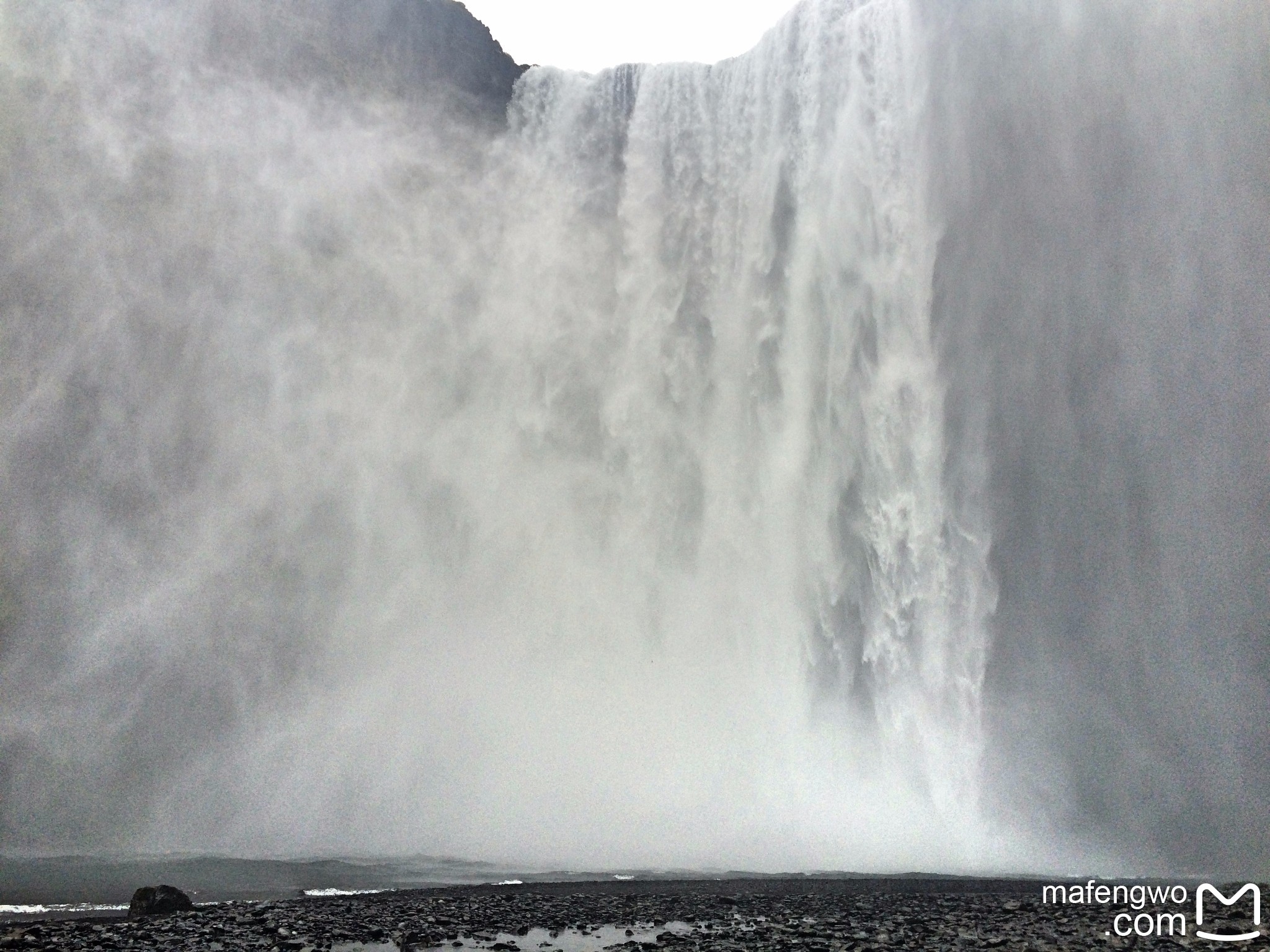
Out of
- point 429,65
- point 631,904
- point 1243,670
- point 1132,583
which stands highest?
point 429,65

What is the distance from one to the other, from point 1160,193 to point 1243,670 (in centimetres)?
978

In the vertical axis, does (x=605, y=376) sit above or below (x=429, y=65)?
below

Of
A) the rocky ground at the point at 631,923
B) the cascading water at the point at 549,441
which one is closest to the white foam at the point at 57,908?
the rocky ground at the point at 631,923

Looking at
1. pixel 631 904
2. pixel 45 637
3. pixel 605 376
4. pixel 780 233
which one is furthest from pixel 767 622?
pixel 45 637

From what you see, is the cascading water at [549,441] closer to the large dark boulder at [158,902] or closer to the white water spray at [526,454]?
the white water spray at [526,454]

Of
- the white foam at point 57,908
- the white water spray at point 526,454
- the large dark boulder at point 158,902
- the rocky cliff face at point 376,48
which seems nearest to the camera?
the large dark boulder at point 158,902

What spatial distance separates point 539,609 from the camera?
2320cm

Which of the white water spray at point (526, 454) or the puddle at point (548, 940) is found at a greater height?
the white water spray at point (526, 454)

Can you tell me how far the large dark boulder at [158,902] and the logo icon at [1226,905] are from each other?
35.9 feet

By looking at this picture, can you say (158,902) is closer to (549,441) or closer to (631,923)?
(631,923)

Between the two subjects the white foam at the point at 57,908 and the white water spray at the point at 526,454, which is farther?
the white water spray at the point at 526,454

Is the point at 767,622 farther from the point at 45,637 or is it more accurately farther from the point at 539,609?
the point at 45,637

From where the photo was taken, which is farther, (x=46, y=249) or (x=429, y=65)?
(x=429, y=65)

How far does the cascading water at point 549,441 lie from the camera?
1944cm
